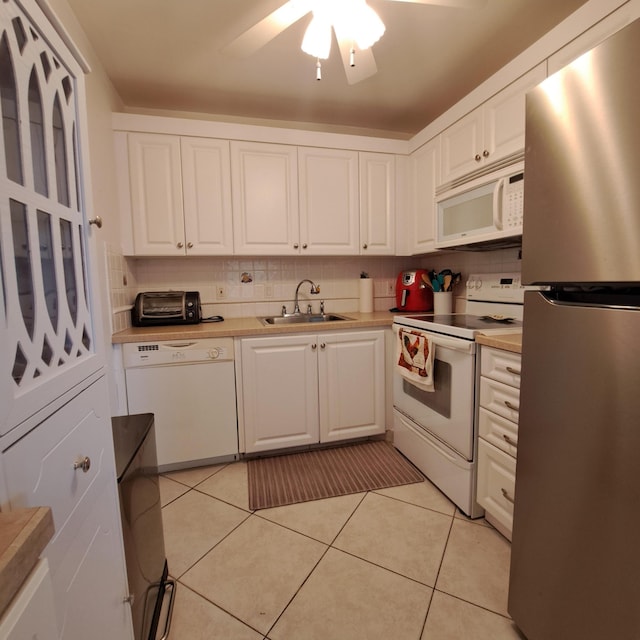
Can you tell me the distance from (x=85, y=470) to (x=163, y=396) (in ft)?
4.59

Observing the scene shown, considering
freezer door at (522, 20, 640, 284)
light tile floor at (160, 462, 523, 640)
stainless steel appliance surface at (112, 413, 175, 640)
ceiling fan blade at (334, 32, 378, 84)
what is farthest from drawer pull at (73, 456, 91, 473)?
ceiling fan blade at (334, 32, 378, 84)

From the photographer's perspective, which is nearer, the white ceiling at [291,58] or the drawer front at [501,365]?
the drawer front at [501,365]

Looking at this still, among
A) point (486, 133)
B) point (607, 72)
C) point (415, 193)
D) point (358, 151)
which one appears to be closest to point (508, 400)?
point (607, 72)

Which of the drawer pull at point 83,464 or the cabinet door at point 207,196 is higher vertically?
the cabinet door at point 207,196

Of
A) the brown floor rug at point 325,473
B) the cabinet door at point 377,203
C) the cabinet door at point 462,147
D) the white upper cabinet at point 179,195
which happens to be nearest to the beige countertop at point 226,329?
the white upper cabinet at point 179,195

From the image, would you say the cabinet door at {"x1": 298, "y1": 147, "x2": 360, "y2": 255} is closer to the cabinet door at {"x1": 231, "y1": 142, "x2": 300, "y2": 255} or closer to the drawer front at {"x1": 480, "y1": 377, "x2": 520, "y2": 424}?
the cabinet door at {"x1": 231, "y1": 142, "x2": 300, "y2": 255}

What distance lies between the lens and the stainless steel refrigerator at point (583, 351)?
0.71 m

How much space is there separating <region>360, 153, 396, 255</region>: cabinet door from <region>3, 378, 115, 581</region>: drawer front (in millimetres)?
2115

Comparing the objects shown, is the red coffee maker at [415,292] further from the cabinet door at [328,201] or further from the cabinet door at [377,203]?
the cabinet door at [328,201]

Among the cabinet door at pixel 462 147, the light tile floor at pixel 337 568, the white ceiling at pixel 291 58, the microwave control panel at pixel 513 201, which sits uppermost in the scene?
the white ceiling at pixel 291 58

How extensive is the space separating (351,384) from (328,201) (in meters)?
1.31

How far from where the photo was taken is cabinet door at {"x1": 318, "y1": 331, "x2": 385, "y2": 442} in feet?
7.29

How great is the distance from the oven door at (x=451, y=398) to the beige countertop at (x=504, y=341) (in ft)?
0.22

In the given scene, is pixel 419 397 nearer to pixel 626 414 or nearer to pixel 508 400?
pixel 508 400
